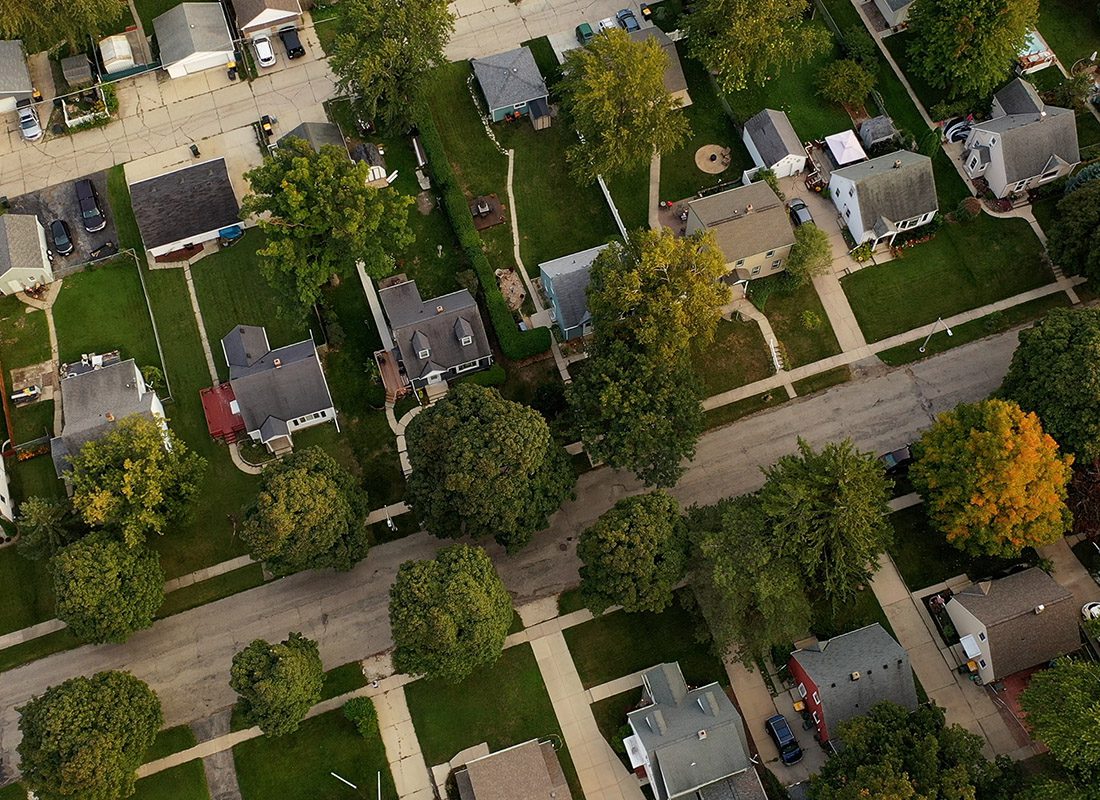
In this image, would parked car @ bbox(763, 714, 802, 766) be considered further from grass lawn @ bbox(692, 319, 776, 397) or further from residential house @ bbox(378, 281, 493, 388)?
residential house @ bbox(378, 281, 493, 388)

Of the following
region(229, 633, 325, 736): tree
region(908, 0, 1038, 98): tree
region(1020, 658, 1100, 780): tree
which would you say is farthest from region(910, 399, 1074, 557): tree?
region(229, 633, 325, 736): tree

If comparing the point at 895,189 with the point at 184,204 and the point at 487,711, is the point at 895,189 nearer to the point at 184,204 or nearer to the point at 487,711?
the point at 487,711

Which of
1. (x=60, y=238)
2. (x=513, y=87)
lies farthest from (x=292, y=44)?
(x=60, y=238)

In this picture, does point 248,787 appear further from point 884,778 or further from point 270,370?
point 884,778

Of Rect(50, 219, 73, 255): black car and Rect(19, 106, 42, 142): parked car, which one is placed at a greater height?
Rect(19, 106, 42, 142): parked car

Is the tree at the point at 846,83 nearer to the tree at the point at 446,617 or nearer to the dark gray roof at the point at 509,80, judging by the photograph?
the dark gray roof at the point at 509,80

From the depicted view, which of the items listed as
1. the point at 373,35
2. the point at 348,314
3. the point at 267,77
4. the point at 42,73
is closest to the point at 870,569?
the point at 348,314

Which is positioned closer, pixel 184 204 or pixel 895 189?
pixel 895 189
